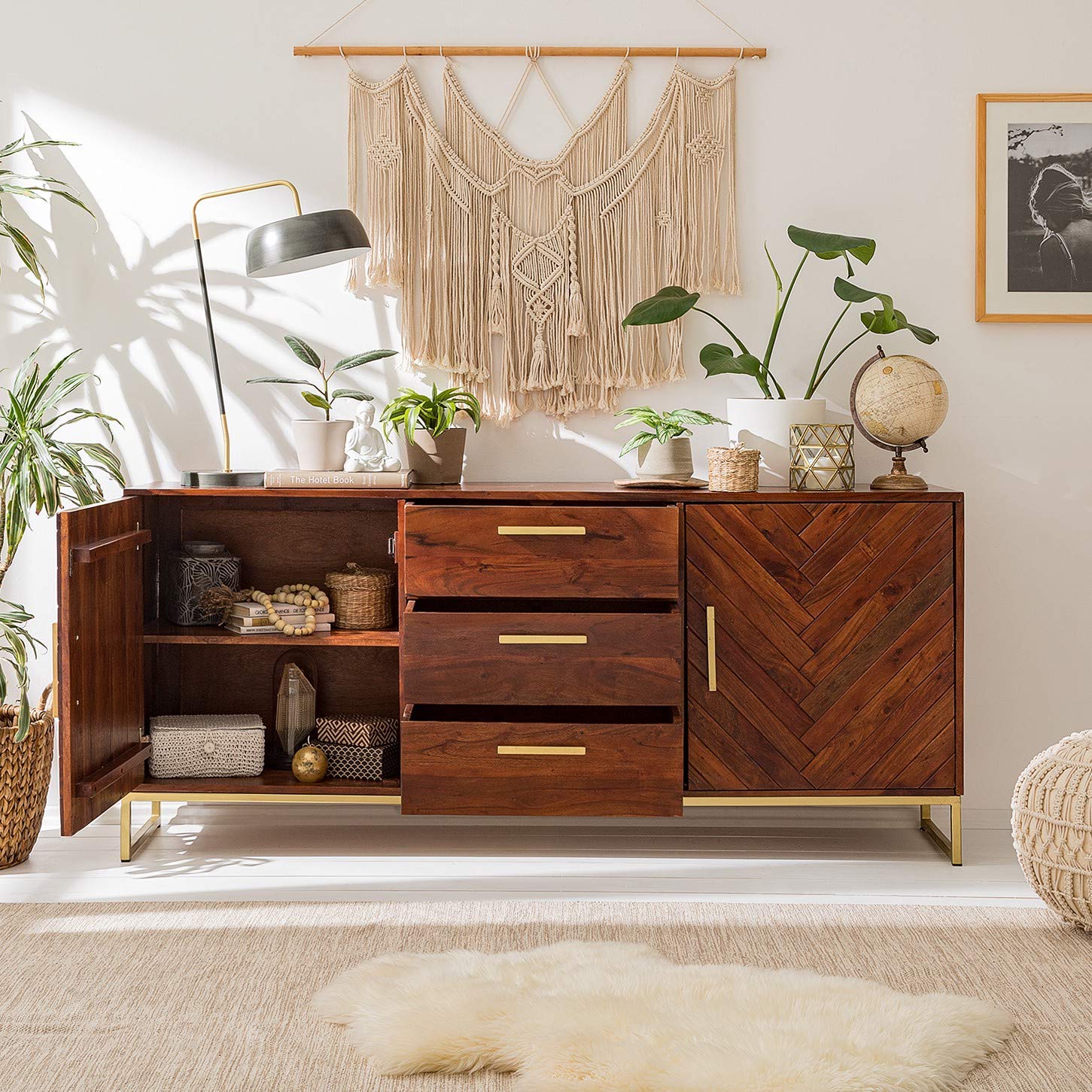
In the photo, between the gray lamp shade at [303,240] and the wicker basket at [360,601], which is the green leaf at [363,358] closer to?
the gray lamp shade at [303,240]

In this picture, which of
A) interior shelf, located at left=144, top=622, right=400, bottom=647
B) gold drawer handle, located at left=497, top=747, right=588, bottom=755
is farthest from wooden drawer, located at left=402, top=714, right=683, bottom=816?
interior shelf, located at left=144, top=622, right=400, bottom=647

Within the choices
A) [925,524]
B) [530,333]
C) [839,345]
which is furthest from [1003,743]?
[530,333]

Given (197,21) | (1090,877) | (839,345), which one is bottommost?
(1090,877)

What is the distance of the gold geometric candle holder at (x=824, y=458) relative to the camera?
8.32 feet

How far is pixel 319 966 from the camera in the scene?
6.64 ft

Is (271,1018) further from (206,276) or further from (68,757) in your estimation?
(206,276)

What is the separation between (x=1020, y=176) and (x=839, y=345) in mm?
603

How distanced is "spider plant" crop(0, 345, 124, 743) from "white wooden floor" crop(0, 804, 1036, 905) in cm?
42

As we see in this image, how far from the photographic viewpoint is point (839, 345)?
9.48 feet

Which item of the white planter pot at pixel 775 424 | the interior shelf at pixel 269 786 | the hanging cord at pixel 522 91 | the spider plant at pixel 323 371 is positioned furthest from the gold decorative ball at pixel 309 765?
the hanging cord at pixel 522 91

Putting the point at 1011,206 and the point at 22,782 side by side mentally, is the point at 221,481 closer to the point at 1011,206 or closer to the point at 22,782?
the point at 22,782

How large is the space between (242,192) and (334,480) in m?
0.82

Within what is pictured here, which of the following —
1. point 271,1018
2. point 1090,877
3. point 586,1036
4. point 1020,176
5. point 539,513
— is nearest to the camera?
point 586,1036

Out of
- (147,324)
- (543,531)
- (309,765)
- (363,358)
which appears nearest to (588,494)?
(543,531)
